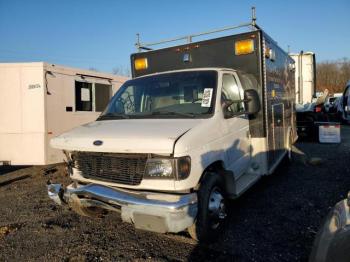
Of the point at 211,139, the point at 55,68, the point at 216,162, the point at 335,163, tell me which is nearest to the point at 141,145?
the point at 211,139

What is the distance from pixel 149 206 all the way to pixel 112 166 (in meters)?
0.70

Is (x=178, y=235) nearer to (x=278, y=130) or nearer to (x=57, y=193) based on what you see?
(x=57, y=193)

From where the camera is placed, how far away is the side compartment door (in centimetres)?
443

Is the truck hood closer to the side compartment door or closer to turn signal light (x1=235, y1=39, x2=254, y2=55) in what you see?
the side compartment door

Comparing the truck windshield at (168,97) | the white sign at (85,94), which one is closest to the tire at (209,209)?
the truck windshield at (168,97)

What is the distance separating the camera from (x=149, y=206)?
332 centimetres

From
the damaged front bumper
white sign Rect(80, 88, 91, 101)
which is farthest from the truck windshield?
white sign Rect(80, 88, 91, 101)

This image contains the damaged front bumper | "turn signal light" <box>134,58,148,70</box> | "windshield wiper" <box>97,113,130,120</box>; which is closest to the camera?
the damaged front bumper

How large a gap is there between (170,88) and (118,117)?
35.0 inches

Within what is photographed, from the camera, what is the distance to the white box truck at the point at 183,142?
3408mm

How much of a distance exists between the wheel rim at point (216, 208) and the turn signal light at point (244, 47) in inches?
97.6

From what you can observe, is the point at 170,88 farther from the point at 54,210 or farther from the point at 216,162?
the point at 54,210

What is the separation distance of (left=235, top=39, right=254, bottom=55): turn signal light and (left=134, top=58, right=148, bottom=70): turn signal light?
1975 mm

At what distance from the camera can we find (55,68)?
831 centimetres
